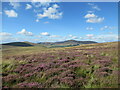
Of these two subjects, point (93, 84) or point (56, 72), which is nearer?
point (93, 84)

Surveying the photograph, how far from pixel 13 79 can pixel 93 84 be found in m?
4.97

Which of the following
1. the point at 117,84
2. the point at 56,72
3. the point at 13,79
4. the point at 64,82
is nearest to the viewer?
the point at 117,84

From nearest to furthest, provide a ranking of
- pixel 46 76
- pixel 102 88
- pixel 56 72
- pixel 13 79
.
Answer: pixel 102 88 < pixel 13 79 < pixel 46 76 < pixel 56 72

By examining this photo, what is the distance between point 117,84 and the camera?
5152mm

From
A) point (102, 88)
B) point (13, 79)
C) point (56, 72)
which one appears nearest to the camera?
point (102, 88)

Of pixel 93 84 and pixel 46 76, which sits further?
pixel 46 76

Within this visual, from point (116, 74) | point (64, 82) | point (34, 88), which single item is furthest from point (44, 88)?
point (116, 74)

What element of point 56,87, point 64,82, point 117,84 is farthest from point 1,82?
point 117,84

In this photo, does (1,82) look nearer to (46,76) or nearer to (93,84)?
(46,76)

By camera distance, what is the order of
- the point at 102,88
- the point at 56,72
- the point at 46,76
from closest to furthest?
the point at 102,88
the point at 46,76
the point at 56,72

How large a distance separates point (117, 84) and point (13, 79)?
6.24 meters

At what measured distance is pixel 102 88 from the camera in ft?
15.7

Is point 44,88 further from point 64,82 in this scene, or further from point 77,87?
point 77,87

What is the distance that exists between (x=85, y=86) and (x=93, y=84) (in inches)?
21.7
